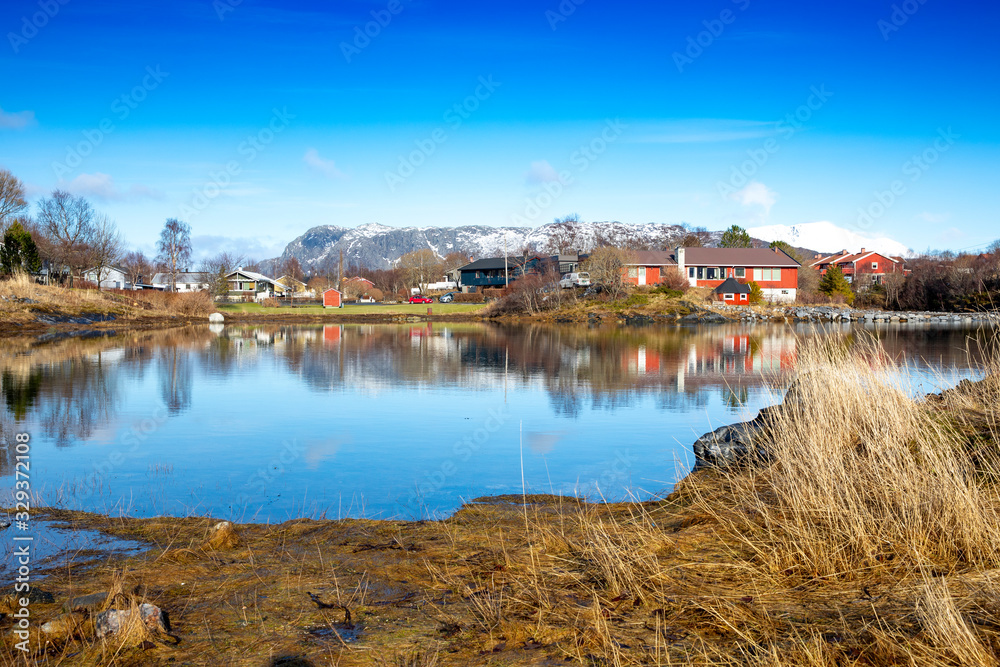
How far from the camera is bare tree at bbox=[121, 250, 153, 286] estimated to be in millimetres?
109875

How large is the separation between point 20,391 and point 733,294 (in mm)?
72562

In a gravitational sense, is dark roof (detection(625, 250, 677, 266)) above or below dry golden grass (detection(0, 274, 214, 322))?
above

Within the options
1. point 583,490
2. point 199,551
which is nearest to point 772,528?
point 583,490

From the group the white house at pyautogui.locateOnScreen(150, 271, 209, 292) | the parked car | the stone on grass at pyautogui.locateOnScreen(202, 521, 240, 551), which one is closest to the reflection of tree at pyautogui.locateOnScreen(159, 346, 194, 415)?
the stone on grass at pyautogui.locateOnScreen(202, 521, 240, 551)

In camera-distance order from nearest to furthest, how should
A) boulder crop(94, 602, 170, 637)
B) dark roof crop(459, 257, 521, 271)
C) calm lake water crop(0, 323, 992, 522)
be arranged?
boulder crop(94, 602, 170, 637), calm lake water crop(0, 323, 992, 522), dark roof crop(459, 257, 521, 271)

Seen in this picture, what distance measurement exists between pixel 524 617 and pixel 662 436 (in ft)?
30.4

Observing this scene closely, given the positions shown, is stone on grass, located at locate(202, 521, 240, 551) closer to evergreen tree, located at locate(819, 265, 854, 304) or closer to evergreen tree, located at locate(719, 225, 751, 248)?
evergreen tree, located at locate(819, 265, 854, 304)

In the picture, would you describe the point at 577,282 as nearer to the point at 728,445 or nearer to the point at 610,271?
the point at 610,271

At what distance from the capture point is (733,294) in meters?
79.5

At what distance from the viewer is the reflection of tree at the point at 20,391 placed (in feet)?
53.4

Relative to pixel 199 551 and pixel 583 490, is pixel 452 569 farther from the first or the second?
pixel 583 490

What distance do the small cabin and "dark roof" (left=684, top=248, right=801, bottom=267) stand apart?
590 cm

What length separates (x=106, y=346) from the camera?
35281 mm

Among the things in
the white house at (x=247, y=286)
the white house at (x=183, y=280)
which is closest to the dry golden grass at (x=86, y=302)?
the white house at (x=247, y=286)
